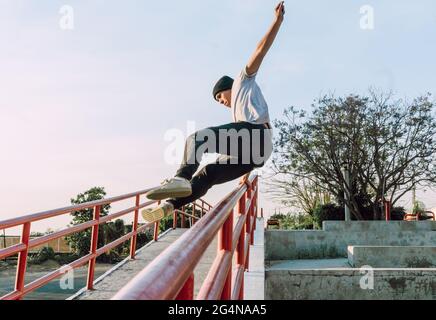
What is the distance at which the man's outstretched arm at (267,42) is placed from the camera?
3.26 m

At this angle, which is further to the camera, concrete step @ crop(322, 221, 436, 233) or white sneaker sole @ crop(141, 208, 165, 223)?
concrete step @ crop(322, 221, 436, 233)

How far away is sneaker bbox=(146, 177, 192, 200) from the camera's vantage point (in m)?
3.02

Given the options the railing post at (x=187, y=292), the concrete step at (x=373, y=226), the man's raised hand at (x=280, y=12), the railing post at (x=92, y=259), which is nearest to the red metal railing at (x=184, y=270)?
the railing post at (x=187, y=292)

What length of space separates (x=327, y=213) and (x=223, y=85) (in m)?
15.2

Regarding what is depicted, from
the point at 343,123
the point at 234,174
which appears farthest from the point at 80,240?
the point at 234,174

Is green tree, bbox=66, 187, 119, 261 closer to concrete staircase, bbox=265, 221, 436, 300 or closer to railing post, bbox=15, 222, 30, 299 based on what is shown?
concrete staircase, bbox=265, 221, 436, 300

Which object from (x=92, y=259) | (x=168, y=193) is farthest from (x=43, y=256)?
(x=168, y=193)

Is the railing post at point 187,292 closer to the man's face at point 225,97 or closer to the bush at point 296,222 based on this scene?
the man's face at point 225,97

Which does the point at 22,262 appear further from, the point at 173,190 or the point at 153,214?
the point at 173,190

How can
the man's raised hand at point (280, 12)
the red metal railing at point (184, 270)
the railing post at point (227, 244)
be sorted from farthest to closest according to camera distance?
the man's raised hand at point (280, 12), the railing post at point (227, 244), the red metal railing at point (184, 270)

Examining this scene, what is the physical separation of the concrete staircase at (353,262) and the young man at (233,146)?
3.84 m

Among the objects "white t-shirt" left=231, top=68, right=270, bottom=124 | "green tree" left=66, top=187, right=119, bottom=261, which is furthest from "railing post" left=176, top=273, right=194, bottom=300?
"green tree" left=66, top=187, right=119, bottom=261

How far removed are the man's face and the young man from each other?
0.14 metres
